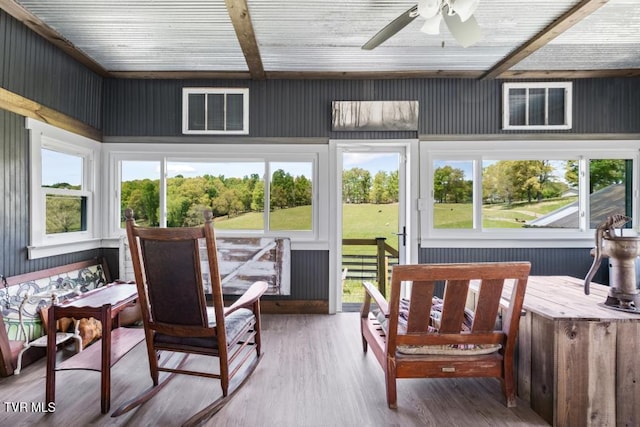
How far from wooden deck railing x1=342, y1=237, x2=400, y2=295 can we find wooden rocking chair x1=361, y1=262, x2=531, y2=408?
209cm

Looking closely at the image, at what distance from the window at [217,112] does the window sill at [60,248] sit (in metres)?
1.65

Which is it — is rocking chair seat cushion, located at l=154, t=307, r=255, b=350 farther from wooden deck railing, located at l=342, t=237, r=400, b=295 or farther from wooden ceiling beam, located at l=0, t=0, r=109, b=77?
wooden ceiling beam, located at l=0, t=0, r=109, b=77

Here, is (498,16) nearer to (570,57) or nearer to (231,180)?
(570,57)

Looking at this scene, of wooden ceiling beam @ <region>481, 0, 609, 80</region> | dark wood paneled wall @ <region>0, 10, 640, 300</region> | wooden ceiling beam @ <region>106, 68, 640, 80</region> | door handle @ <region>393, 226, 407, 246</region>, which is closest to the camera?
wooden ceiling beam @ <region>481, 0, 609, 80</region>

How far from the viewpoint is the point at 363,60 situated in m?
3.27

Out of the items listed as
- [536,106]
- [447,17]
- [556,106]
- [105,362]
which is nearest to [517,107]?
[536,106]

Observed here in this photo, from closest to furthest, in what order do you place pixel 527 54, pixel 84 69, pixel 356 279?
pixel 527 54, pixel 84 69, pixel 356 279

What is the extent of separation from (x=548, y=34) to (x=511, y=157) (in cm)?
136

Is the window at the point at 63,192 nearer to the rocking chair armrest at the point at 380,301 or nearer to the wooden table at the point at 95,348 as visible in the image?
the wooden table at the point at 95,348

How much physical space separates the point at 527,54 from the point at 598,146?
1544 mm

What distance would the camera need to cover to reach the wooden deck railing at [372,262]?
4012 millimetres

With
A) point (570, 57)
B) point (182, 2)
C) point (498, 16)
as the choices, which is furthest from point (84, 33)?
point (570, 57)

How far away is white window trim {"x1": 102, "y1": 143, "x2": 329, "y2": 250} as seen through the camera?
3691mm

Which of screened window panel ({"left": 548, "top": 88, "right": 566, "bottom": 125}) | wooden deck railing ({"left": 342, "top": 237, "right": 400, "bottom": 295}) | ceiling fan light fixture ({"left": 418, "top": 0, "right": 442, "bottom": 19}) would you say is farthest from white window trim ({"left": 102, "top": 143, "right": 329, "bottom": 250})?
screened window panel ({"left": 548, "top": 88, "right": 566, "bottom": 125})
